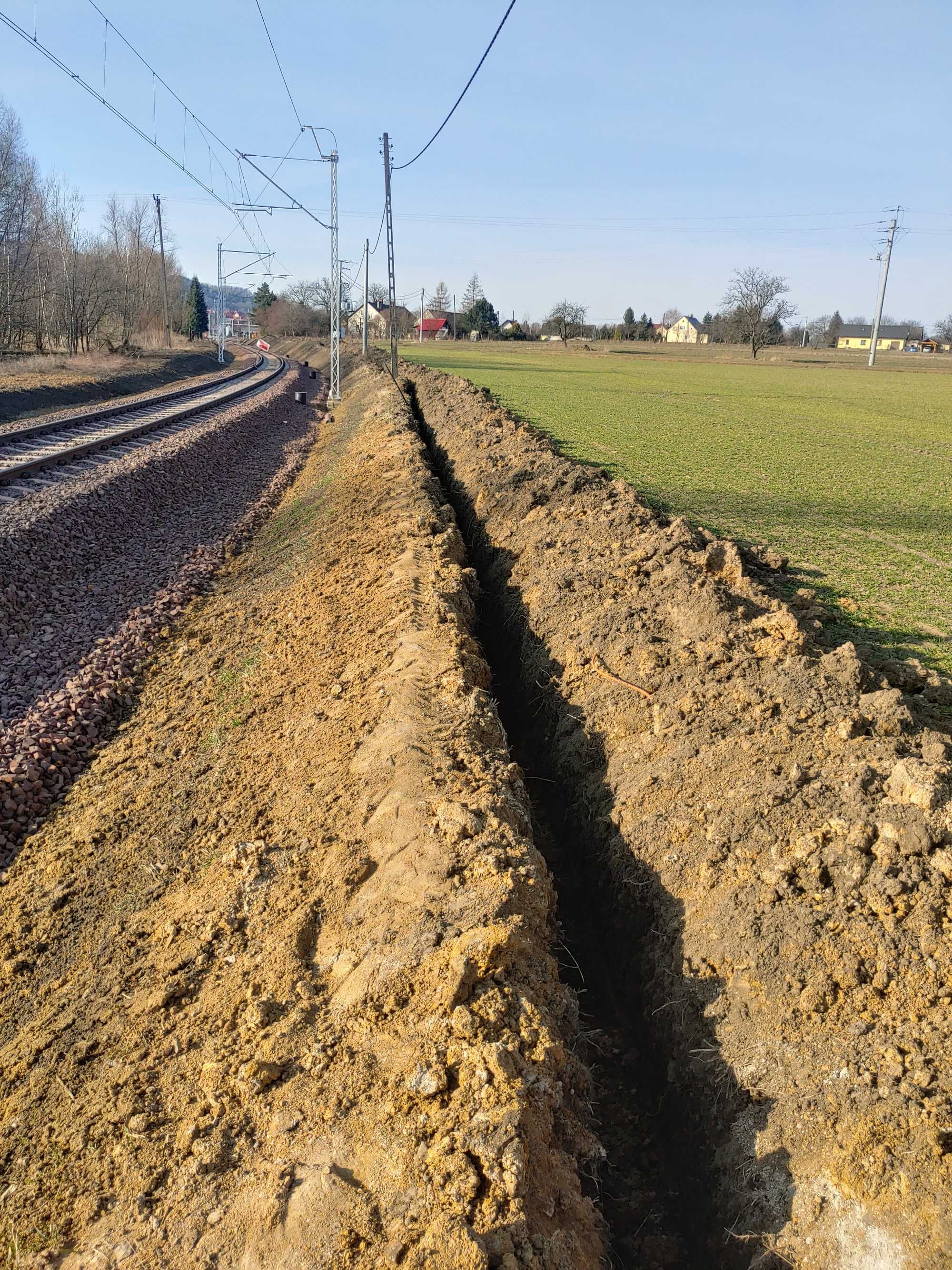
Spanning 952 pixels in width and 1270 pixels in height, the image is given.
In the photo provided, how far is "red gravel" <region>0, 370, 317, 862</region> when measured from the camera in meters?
6.43

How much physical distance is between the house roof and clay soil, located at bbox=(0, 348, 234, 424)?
124644 millimetres

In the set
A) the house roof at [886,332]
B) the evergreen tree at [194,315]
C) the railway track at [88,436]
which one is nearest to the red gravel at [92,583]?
the railway track at [88,436]

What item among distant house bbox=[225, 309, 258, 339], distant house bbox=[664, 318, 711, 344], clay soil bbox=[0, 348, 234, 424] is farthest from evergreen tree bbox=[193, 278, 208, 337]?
distant house bbox=[664, 318, 711, 344]

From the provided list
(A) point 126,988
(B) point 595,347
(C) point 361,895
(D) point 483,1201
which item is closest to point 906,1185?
(D) point 483,1201

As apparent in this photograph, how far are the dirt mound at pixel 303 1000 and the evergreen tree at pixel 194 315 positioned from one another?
89812 mm

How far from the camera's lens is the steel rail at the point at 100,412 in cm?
1803

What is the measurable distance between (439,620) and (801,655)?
2.88 m

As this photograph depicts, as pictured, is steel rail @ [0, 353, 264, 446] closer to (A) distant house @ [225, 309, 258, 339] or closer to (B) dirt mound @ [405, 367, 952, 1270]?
(B) dirt mound @ [405, 367, 952, 1270]

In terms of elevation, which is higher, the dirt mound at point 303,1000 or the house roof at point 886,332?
the house roof at point 886,332

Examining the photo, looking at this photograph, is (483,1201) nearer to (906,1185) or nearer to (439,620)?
(906,1185)

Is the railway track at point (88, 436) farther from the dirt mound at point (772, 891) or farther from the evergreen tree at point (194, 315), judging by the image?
the evergreen tree at point (194, 315)

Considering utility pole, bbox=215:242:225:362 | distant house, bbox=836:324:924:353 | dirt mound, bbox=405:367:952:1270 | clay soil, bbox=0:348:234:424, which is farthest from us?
distant house, bbox=836:324:924:353

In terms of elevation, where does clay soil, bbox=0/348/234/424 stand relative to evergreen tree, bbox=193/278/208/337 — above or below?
below

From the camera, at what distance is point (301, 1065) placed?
3174 millimetres
